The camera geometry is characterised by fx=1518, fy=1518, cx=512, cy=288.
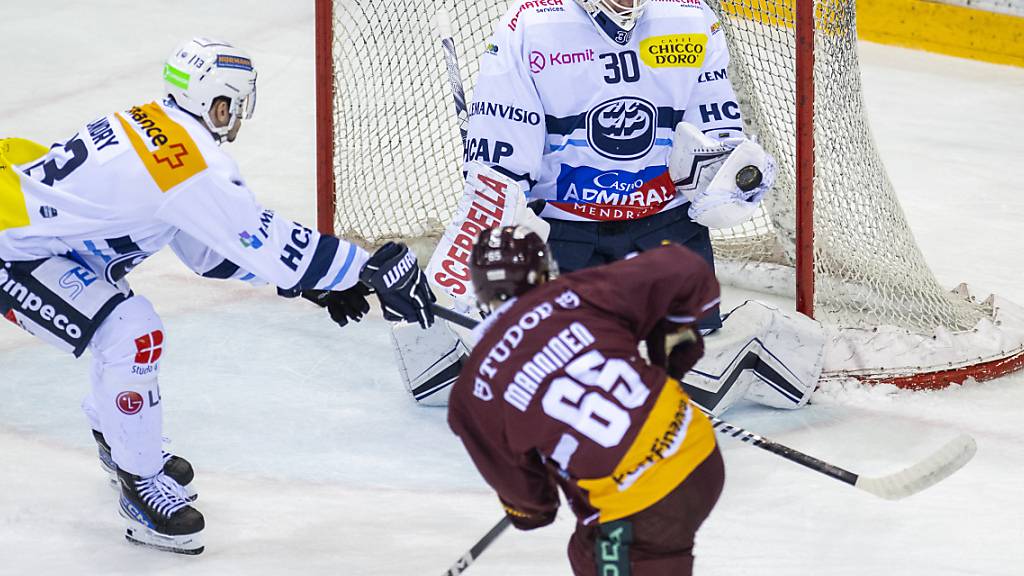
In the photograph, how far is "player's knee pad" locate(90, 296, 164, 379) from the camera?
299 cm

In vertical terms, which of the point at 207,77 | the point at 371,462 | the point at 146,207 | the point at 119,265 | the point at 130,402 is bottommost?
the point at 371,462

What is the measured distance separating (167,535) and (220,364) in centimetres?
107

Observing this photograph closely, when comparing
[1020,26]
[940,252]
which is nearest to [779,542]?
[940,252]

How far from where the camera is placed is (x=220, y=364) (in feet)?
13.6

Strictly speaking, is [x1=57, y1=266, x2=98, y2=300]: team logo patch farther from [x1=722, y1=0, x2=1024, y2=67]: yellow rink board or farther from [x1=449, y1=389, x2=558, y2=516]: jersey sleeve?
[x1=722, y1=0, x2=1024, y2=67]: yellow rink board

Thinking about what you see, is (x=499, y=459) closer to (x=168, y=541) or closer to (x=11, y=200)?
(x=168, y=541)

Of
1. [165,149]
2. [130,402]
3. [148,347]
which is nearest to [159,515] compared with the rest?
[130,402]

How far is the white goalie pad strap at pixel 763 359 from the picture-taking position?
3.68 metres

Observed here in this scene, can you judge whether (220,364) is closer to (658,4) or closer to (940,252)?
(658,4)

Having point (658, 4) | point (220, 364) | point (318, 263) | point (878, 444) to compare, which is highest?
point (658, 4)

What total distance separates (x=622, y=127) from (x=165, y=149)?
120 centimetres

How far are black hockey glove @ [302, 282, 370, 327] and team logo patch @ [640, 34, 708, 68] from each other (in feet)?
3.09

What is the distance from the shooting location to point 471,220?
11.9ft

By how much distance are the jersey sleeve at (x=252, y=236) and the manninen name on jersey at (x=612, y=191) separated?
812 mm
